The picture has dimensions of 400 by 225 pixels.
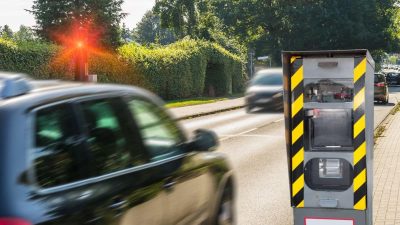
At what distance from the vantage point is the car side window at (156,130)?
15.3 feet

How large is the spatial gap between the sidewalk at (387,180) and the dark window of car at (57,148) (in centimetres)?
437

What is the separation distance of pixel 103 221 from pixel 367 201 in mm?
2936

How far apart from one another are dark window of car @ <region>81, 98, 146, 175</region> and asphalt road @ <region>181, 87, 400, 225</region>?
356cm

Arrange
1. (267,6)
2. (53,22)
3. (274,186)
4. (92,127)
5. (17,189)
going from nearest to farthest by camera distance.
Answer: (17,189) → (92,127) → (274,186) → (53,22) → (267,6)

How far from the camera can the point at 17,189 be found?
3291 mm

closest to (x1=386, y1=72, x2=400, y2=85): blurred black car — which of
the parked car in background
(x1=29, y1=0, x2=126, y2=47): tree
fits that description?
(x1=29, y1=0, x2=126, y2=47): tree

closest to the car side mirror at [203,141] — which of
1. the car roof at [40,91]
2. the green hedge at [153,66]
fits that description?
the car roof at [40,91]

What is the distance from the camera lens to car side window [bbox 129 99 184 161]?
4664mm

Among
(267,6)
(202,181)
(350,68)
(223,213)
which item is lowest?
(223,213)

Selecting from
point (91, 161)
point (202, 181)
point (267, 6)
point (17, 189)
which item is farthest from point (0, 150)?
point (267, 6)

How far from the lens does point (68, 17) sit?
49812 millimetres

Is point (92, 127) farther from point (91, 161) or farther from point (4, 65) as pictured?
point (4, 65)

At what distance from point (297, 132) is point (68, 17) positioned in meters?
45.6

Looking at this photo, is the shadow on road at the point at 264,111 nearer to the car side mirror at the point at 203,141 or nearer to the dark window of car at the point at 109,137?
the car side mirror at the point at 203,141
